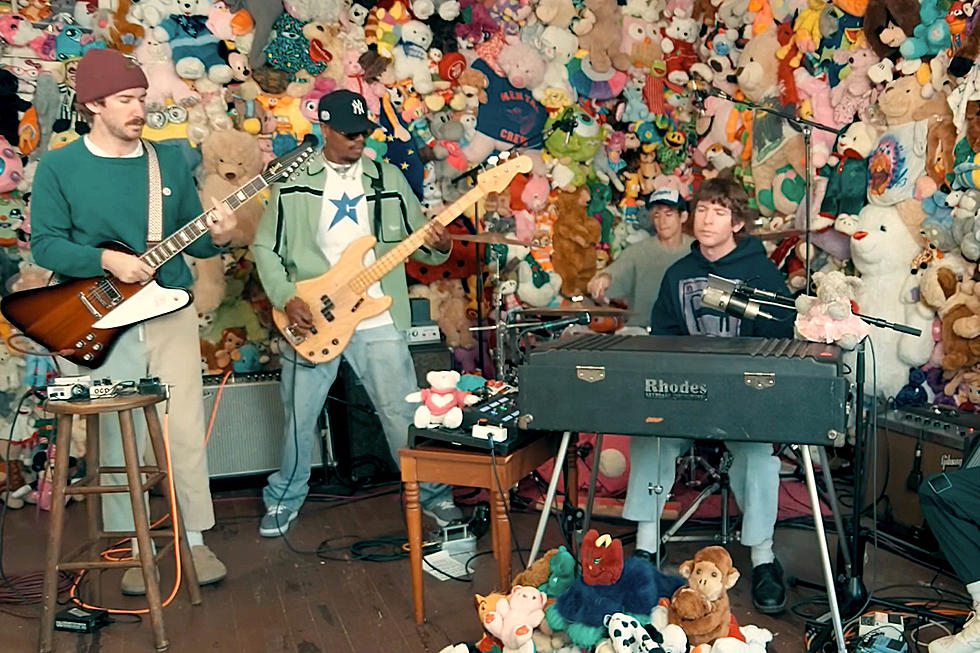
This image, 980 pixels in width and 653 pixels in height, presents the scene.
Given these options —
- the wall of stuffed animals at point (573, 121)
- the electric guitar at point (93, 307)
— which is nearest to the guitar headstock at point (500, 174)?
the electric guitar at point (93, 307)

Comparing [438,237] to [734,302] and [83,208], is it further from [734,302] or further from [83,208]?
[734,302]

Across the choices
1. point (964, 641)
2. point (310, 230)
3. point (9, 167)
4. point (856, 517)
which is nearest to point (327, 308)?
point (310, 230)

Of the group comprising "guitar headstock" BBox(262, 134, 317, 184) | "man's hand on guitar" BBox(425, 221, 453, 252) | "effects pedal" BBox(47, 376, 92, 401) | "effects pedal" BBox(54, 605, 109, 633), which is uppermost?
"guitar headstock" BBox(262, 134, 317, 184)

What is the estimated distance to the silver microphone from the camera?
2.12 metres

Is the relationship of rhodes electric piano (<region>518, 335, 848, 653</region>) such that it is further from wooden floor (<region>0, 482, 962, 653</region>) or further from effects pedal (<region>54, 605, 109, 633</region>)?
effects pedal (<region>54, 605, 109, 633</region>)

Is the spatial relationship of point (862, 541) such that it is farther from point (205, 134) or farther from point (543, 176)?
point (205, 134)

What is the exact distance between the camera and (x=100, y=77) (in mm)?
2422

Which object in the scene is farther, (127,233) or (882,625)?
(127,233)

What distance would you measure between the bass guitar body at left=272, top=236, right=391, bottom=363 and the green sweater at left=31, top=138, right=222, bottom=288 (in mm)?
605

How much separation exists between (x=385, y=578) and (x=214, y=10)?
8.47ft

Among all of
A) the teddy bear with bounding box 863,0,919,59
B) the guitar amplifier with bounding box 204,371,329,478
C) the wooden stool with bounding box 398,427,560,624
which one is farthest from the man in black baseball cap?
the teddy bear with bounding box 863,0,919,59

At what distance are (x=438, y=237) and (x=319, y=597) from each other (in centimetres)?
126

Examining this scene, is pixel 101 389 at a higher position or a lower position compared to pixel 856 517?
higher

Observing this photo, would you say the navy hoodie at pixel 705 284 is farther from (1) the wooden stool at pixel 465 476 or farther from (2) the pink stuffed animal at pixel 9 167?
(2) the pink stuffed animal at pixel 9 167
